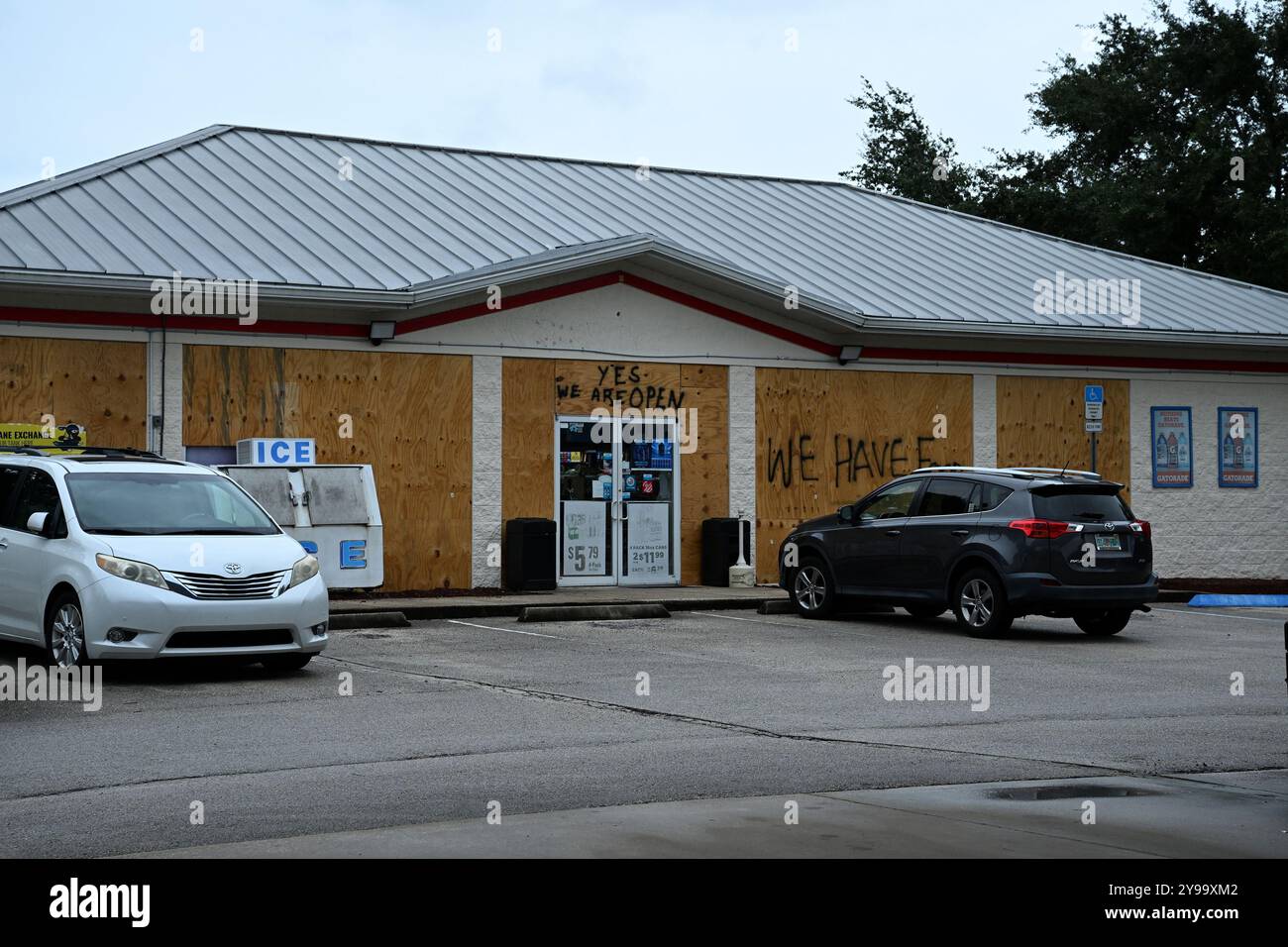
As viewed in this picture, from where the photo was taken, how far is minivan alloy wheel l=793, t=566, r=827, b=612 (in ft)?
62.7

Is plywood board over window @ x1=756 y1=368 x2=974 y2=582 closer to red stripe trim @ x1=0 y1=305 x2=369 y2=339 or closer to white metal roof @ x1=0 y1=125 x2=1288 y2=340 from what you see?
white metal roof @ x1=0 y1=125 x2=1288 y2=340

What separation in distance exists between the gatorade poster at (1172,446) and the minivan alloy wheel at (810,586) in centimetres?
979

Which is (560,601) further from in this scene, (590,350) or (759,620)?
(590,350)

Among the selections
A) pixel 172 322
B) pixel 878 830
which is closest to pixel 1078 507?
pixel 878 830

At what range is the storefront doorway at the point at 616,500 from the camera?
2216 centimetres

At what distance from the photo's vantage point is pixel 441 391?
2134 centimetres

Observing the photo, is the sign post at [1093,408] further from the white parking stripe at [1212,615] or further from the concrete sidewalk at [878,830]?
the concrete sidewalk at [878,830]

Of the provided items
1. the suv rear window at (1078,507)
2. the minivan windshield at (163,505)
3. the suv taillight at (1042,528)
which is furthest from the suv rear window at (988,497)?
the minivan windshield at (163,505)

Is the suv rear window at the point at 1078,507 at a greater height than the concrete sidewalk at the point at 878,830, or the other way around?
the suv rear window at the point at 1078,507

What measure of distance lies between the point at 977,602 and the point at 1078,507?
146 centimetres

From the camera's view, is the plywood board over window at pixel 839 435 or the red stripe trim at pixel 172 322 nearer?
the red stripe trim at pixel 172 322

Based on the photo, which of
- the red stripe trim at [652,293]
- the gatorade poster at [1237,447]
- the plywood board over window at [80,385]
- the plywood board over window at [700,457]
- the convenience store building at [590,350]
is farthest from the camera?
the gatorade poster at [1237,447]

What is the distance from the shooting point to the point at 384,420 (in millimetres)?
20938
